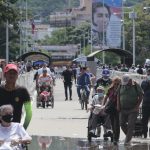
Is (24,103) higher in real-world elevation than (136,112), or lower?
higher

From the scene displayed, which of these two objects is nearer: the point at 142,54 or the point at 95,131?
the point at 95,131

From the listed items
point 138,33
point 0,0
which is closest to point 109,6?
point 138,33

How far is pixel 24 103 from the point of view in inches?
362

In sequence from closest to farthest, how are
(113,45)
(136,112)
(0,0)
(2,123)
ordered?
1. (2,123)
2. (136,112)
3. (0,0)
4. (113,45)

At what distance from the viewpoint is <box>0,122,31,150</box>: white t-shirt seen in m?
8.33

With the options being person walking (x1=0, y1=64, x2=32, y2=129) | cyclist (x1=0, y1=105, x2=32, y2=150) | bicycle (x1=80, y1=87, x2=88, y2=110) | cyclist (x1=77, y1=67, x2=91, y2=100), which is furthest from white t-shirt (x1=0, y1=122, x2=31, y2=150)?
cyclist (x1=77, y1=67, x2=91, y2=100)

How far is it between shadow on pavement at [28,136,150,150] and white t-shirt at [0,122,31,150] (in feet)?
22.0

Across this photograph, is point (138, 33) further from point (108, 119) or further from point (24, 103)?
point (24, 103)

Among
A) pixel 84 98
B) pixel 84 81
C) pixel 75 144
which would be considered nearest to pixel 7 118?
pixel 75 144

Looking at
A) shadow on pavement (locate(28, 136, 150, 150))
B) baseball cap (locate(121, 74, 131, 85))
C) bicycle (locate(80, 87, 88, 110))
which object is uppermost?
baseball cap (locate(121, 74, 131, 85))

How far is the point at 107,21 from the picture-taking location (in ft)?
293

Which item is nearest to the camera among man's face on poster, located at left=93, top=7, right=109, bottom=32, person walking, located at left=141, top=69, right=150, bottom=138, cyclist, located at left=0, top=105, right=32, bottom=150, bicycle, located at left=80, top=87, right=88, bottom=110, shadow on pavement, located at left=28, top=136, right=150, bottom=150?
cyclist, located at left=0, top=105, right=32, bottom=150

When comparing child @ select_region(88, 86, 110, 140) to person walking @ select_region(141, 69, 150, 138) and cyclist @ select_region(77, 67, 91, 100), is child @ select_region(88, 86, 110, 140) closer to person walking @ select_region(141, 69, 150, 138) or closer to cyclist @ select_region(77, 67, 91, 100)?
person walking @ select_region(141, 69, 150, 138)

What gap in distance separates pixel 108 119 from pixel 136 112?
35.8 inches
